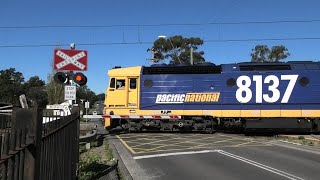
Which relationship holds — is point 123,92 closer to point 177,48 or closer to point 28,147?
point 28,147

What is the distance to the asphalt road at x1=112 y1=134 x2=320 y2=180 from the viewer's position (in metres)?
11.7

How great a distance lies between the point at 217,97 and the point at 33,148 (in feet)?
75.6

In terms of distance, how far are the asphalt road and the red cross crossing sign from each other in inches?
125

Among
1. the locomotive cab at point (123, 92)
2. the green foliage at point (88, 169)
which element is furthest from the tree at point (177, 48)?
the green foliage at point (88, 169)

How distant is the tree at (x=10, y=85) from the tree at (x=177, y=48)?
4153 centimetres

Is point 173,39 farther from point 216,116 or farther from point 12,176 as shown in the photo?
point 12,176

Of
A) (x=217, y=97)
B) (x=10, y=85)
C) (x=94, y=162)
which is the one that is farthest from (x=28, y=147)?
(x=10, y=85)

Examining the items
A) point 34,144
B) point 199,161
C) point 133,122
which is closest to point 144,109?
point 133,122

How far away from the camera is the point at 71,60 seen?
37.6 feet

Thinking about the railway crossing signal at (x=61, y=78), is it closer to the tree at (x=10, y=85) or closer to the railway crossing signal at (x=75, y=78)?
the railway crossing signal at (x=75, y=78)

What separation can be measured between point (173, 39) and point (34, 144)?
6593 cm

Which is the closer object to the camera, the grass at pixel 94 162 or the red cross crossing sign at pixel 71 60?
the grass at pixel 94 162

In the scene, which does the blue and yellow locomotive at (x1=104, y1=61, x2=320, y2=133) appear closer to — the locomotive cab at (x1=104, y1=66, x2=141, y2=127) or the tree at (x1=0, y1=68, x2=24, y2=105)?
the locomotive cab at (x1=104, y1=66, x2=141, y2=127)

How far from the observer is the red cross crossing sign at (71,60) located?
446 inches
